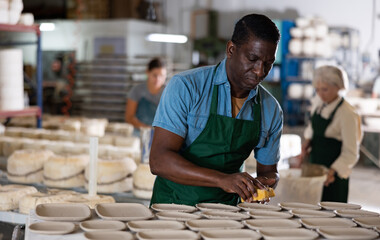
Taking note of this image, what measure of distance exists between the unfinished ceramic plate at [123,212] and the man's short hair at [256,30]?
0.71 meters

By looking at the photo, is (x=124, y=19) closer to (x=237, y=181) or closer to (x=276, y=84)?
(x=276, y=84)

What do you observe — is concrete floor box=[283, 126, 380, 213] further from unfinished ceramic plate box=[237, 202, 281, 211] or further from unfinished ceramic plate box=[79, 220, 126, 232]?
unfinished ceramic plate box=[79, 220, 126, 232]

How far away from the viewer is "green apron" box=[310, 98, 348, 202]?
369 centimetres

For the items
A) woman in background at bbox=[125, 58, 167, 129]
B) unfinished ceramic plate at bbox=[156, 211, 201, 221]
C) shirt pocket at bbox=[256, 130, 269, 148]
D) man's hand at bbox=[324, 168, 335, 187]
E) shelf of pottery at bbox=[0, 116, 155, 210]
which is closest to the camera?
unfinished ceramic plate at bbox=[156, 211, 201, 221]

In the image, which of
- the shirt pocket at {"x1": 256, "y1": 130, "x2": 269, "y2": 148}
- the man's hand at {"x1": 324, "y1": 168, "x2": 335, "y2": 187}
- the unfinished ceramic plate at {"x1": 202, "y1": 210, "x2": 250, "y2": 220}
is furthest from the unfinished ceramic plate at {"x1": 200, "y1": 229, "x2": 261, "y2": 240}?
the man's hand at {"x1": 324, "y1": 168, "x2": 335, "y2": 187}

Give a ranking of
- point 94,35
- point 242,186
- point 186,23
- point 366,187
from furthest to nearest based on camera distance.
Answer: point 186,23
point 94,35
point 366,187
point 242,186

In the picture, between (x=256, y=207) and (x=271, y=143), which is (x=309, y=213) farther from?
(x=271, y=143)

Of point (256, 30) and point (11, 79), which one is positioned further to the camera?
point (11, 79)

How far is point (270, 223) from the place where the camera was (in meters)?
1.66

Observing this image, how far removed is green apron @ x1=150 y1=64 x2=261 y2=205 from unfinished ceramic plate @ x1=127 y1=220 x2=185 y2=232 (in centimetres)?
46

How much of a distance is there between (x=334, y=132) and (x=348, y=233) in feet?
7.28

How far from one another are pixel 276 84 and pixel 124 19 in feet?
10.7

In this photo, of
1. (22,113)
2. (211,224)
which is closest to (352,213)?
(211,224)

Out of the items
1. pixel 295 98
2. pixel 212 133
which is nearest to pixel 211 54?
pixel 295 98
